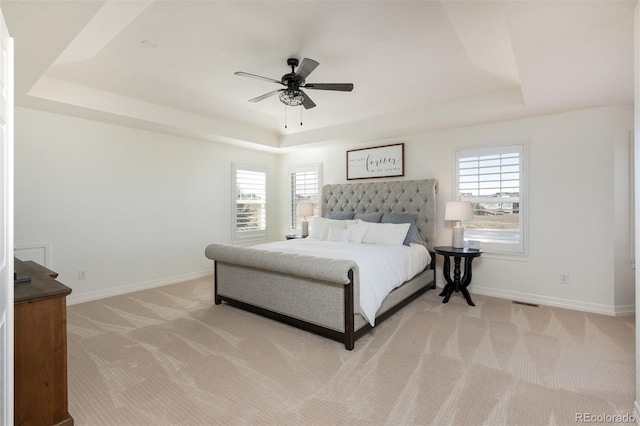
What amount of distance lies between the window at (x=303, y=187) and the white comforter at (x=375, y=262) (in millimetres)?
2009

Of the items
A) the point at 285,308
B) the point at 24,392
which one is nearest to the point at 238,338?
the point at 285,308

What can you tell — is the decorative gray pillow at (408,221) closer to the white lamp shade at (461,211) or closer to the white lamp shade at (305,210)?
the white lamp shade at (461,211)

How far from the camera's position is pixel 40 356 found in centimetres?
165

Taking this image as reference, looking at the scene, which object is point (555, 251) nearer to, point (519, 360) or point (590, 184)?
point (590, 184)

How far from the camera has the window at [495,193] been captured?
13.3 ft

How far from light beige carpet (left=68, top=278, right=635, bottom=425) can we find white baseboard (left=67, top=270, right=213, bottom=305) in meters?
0.51

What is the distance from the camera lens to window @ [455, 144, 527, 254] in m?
4.06

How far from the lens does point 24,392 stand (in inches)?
63.1

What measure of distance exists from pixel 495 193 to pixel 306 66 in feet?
10.2

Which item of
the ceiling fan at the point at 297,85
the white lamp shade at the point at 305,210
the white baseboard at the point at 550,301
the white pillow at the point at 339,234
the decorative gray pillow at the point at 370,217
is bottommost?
the white baseboard at the point at 550,301

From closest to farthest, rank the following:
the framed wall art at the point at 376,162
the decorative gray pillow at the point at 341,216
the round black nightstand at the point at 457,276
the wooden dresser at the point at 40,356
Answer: the wooden dresser at the point at 40,356
the round black nightstand at the point at 457,276
the framed wall art at the point at 376,162
the decorative gray pillow at the point at 341,216

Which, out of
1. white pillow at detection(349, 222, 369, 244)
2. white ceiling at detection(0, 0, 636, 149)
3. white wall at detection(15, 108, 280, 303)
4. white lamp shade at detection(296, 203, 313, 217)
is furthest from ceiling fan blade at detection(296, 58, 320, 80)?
white lamp shade at detection(296, 203, 313, 217)

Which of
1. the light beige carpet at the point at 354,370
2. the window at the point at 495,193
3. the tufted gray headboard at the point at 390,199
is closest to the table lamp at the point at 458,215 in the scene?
the window at the point at 495,193

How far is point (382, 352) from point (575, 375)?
140cm
